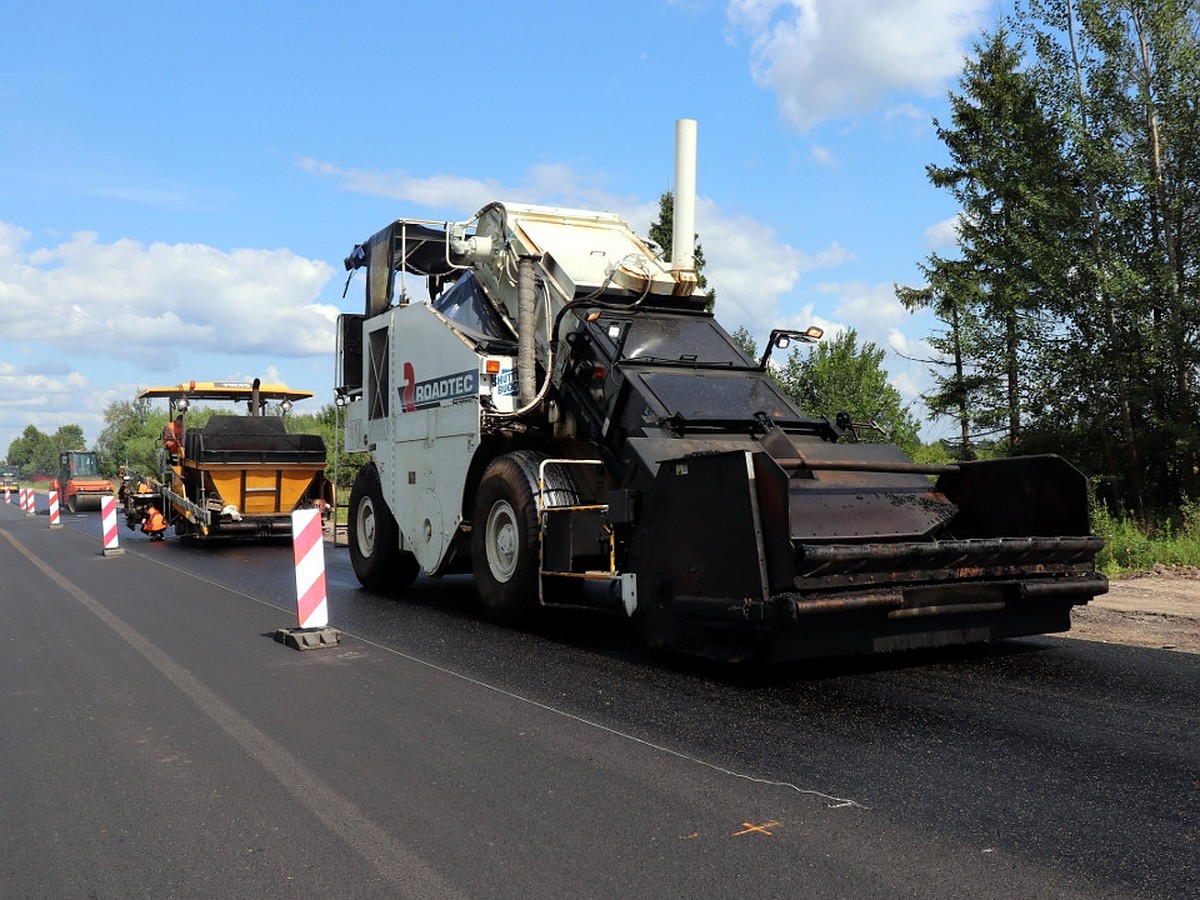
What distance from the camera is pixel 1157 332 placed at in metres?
15.9

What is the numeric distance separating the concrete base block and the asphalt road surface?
10 cm

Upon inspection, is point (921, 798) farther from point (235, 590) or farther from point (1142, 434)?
point (1142, 434)

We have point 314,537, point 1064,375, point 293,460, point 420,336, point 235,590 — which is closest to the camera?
point 314,537

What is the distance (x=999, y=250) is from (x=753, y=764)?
50.8 ft

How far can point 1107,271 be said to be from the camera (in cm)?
1612

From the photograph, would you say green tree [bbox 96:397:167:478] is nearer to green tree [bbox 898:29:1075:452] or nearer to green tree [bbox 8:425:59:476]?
green tree [bbox 898:29:1075:452]

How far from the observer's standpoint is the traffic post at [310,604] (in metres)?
7.76

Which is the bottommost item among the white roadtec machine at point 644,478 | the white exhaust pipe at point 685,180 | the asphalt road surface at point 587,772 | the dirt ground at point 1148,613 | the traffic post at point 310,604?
the asphalt road surface at point 587,772

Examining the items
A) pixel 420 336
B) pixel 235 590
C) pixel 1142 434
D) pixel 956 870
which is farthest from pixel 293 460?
pixel 956 870

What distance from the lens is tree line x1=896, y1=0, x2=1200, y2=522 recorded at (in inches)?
634

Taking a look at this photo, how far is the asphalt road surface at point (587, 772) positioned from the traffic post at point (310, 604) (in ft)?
0.51

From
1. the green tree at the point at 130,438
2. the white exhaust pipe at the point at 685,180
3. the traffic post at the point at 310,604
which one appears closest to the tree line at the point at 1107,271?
the white exhaust pipe at the point at 685,180

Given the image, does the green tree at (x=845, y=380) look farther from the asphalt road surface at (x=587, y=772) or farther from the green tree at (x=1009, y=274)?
the asphalt road surface at (x=587, y=772)

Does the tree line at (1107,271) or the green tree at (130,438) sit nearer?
the tree line at (1107,271)
